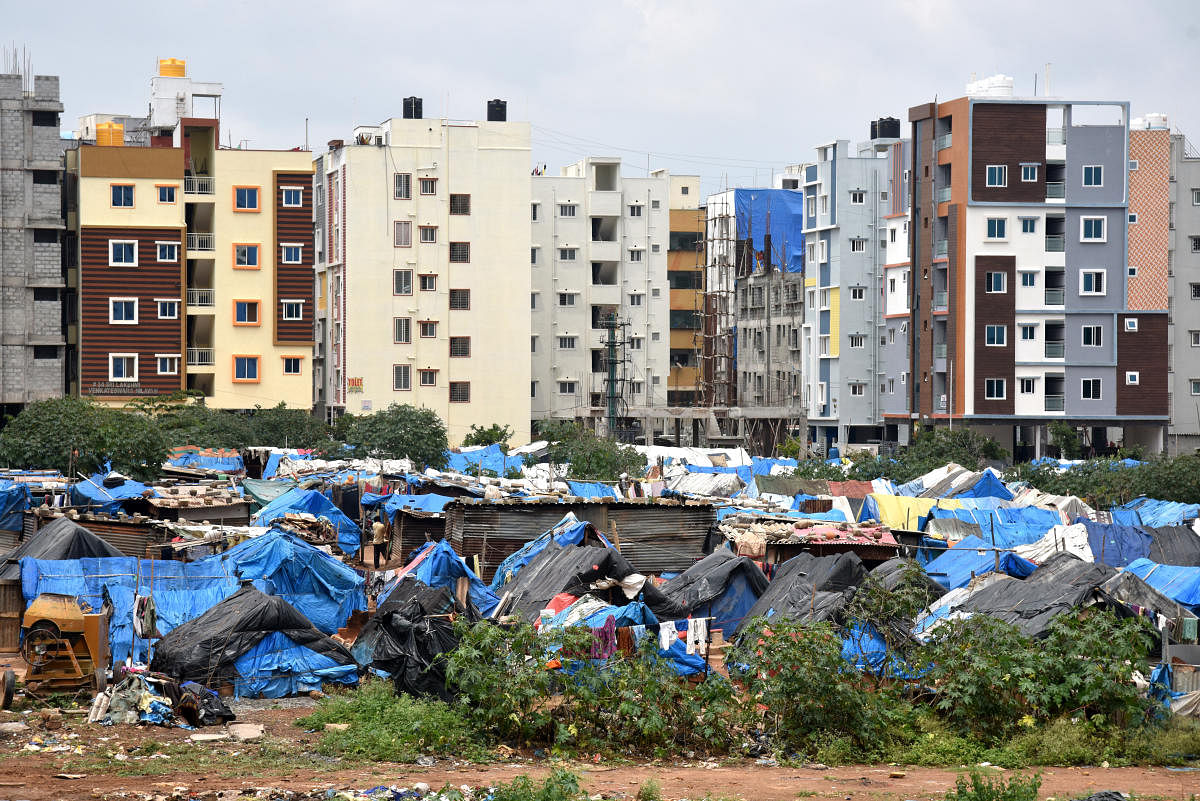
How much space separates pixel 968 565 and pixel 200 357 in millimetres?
43602

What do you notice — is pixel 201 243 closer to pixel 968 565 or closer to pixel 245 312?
pixel 245 312

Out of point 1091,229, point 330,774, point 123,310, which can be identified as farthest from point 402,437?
point 330,774

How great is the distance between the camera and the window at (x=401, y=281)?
229 ft

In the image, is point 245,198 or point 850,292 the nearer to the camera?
point 245,198

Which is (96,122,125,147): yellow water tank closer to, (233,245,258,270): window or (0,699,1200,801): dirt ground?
(233,245,258,270): window

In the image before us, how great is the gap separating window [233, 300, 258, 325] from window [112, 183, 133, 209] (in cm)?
591

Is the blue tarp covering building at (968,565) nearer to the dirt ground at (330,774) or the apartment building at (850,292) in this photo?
the dirt ground at (330,774)

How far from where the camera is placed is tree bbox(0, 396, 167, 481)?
129 ft

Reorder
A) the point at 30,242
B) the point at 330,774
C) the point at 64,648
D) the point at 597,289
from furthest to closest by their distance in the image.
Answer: the point at 597,289 → the point at 30,242 → the point at 64,648 → the point at 330,774

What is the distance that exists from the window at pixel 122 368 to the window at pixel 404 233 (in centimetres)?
1402

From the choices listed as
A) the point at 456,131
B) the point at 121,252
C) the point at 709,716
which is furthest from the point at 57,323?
the point at 709,716

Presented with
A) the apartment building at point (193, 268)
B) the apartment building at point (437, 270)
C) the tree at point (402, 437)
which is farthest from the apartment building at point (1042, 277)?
the apartment building at point (193, 268)

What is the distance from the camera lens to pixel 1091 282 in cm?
6462

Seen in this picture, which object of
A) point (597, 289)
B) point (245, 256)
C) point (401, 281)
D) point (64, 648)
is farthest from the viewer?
point (597, 289)
